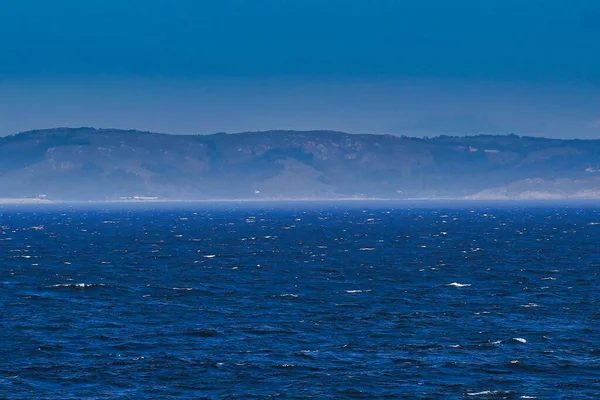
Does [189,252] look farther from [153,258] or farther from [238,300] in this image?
[238,300]

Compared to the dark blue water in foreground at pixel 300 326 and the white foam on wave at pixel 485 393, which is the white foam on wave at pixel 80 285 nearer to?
the dark blue water in foreground at pixel 300 326

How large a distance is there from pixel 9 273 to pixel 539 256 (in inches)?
2418

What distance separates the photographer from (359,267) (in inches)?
4080

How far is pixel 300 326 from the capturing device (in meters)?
62.1

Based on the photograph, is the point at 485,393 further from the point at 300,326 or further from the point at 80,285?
the point at 80,285

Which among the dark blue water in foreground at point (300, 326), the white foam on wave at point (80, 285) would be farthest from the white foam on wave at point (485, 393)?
the white foam on wave at point (80, 285)

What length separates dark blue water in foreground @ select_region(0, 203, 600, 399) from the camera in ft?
153

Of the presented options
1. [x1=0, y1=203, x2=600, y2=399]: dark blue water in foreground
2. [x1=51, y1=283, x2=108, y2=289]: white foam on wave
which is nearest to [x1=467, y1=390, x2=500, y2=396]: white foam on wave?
[x1=0, y1=203, x2=600, y2=399]: dark blue water in foreground

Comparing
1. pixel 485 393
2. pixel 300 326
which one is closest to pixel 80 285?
pixel 300 326

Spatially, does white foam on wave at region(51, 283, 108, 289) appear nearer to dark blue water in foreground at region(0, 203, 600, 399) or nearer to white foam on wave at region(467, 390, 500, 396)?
dark blue water in foreground at region(0, 203, 600, 399)

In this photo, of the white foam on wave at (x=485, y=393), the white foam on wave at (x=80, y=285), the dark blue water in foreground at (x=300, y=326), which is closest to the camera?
the white foam on wave at (x=485, y=393)

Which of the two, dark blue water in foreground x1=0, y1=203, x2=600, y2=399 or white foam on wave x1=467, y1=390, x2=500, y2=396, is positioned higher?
dark blue water in foreground x1=0, y1=203, x2=600, y2=399

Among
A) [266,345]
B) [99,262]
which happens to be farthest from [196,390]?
[99,262]

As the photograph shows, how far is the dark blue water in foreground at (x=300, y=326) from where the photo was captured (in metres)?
46.8
